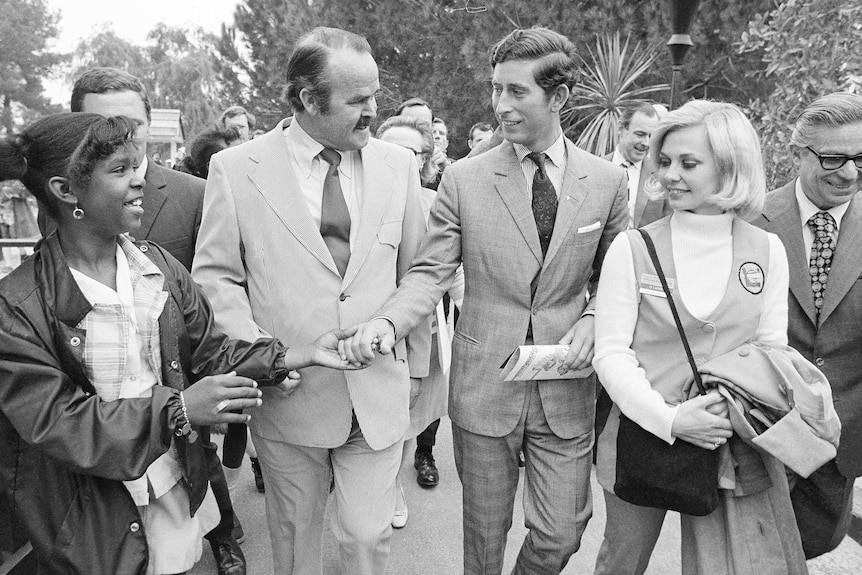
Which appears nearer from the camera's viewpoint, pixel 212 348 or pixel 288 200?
pixel 212 348

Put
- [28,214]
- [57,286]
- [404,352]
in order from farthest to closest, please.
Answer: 1. [28,214]
2. [404,352]
3. [57,286]

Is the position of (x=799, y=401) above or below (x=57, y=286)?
below

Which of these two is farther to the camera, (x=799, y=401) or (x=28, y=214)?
(x=28, y=214)

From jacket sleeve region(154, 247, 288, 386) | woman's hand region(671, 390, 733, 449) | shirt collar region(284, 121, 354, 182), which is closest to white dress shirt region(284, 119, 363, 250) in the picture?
shirt collar region(284, 121, 354, 182)

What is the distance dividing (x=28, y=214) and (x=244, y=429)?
668 cm

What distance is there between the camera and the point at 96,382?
6.57 ft

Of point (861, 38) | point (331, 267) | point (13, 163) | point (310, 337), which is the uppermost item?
point (861, 38)

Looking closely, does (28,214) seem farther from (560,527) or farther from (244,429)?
(560,527)

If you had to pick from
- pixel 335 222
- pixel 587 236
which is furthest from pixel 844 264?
pixel 335 222

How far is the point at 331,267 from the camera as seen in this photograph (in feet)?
8.27

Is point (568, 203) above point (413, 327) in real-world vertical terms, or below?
above

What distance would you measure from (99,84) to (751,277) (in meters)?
2.85

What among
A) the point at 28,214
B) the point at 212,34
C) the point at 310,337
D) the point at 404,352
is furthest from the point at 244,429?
the point at 212,34

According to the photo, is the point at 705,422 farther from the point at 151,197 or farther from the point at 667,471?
the point at 151,197
